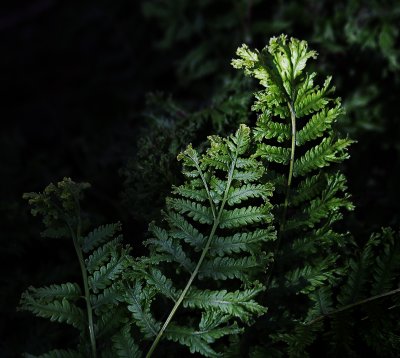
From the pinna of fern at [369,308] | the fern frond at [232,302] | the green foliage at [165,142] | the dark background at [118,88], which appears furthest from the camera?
the dark background at [118,88]

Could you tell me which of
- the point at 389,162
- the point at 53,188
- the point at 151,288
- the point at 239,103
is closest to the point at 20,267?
the point at 53,188

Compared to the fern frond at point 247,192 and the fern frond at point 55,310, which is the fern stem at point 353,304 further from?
the fern frond at point 55,310

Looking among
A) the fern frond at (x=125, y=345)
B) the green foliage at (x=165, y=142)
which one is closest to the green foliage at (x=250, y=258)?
the fern frond at (x=125, y=345)

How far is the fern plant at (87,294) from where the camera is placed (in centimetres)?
137

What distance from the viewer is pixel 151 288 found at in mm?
1403

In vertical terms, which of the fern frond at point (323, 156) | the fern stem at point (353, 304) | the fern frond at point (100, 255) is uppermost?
the fern frond at point (323, 156)

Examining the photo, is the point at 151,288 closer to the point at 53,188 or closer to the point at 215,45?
the point at 53,188

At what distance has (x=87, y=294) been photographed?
1.43 m

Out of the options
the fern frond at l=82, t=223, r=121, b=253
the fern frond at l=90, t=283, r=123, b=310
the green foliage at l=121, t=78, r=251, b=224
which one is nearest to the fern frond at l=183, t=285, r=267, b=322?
the fern frond at l=90, t=283, r=123, b=310

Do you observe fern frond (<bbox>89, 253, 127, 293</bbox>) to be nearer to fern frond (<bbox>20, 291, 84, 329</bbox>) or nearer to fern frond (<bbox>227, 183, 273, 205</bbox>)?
fern frond (<bbox>20, 291, 84, 329</bbox>)

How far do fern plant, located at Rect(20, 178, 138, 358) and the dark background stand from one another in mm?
328

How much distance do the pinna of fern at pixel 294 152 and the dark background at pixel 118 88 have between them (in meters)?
0.44

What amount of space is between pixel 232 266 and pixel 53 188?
0.58 metres

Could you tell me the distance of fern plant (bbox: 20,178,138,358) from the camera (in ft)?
4.48
